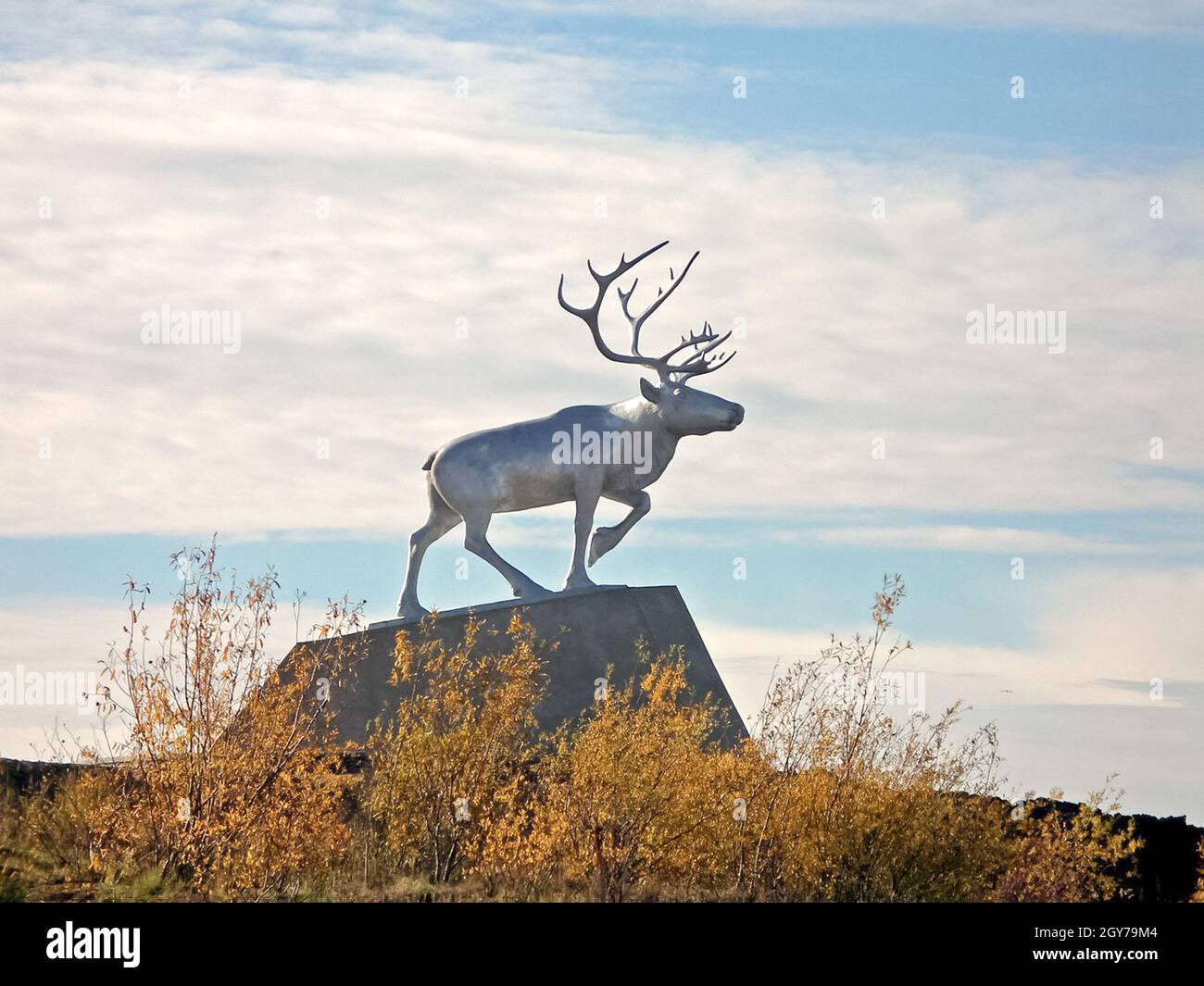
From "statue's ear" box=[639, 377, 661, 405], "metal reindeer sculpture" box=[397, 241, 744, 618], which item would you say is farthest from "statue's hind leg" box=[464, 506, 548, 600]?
"statue's ear" box=[639, 377, 661, 405]

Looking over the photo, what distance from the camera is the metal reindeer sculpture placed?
55.5 ft

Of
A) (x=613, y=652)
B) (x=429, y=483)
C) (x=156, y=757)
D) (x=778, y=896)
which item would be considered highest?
(x=429, y=483)

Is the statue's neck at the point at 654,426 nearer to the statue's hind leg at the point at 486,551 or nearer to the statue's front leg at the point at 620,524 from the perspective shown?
the statue's front leg at the point at 620,524

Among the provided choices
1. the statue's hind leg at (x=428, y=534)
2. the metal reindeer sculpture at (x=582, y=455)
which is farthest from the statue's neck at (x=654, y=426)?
the statue's hind leg at (x=428, y=534)

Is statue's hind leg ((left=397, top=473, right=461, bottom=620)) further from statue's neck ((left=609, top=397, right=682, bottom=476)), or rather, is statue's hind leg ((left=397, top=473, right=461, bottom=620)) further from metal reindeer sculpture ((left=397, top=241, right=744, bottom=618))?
statue's neck ((left=609, top=397, right=682, bottom=476))

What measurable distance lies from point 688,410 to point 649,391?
440 millimetres

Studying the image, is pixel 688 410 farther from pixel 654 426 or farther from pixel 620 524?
pixel 620 524

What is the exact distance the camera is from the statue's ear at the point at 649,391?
16.8m

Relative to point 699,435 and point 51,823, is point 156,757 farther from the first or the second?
point 699,435

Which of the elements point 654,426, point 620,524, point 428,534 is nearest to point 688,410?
point 654,426

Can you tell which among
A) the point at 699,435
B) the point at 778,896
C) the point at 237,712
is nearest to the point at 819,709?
the point at 778,896
